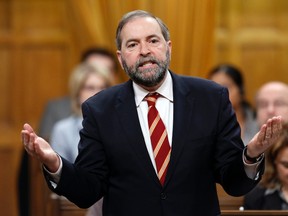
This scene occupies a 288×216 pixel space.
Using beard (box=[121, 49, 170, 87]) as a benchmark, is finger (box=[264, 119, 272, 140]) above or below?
below

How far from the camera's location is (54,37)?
5910mm

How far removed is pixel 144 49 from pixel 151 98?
0.63ft

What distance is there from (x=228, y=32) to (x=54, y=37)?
123 cm

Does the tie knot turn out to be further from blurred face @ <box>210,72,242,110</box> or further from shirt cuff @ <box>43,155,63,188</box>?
blurred face @ <box>210,72,242,110</box>

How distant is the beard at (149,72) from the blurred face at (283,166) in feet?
4.19

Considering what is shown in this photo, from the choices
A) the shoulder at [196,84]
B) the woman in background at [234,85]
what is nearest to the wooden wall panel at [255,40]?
the woman in background at [234,85]

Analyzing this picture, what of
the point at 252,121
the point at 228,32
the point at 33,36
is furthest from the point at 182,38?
the point at 33,36

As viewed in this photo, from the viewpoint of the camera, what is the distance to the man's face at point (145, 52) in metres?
2.95

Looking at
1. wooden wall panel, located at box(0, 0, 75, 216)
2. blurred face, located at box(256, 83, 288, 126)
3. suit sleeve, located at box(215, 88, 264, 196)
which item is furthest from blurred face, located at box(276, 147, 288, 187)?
wooden wall panel, located at box(0, 0, 75, 216)

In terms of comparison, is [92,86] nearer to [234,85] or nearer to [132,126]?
[234,85]

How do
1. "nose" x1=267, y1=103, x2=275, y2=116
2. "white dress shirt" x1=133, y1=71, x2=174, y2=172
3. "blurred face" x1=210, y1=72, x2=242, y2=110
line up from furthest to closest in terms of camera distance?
1. "blurred face" x1=210, y1=72, x2=242, y2=110
2. "nose" x1=267, y1=103, x2=275, y2=116
3. "white dress shirt" x1=133, y1=71, x2=174, y2=172

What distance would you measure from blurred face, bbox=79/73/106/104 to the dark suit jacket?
6.33 feet

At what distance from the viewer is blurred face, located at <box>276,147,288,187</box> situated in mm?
4031

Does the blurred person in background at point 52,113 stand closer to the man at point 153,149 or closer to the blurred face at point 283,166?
the blurred face at point 283,166
